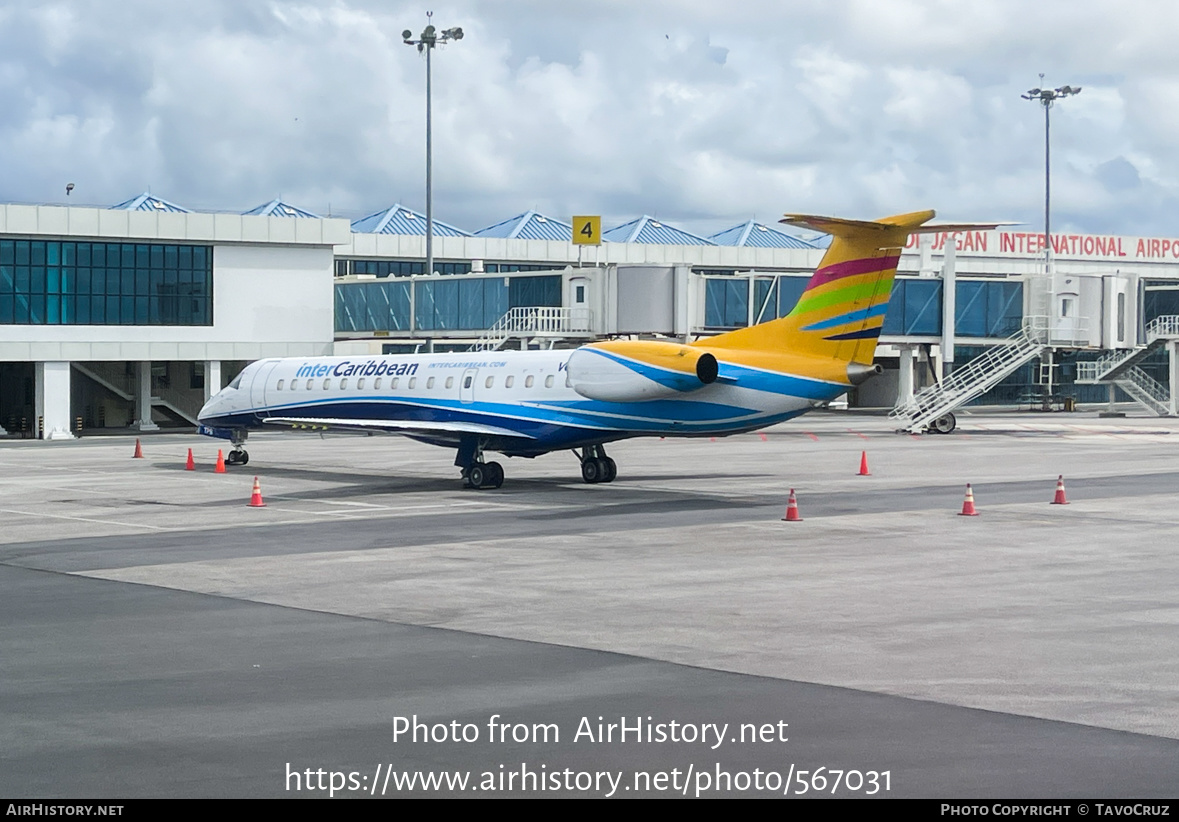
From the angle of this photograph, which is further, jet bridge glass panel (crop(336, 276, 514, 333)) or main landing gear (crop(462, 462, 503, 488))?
jet bridge glass panel (crop(336, 276, 514, 333))

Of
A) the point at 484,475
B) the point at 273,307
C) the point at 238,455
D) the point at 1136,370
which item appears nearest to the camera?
the point at 484,475

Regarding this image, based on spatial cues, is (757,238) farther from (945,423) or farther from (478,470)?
(478,470)

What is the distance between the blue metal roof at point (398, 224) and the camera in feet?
355

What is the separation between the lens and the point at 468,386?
3603 cm

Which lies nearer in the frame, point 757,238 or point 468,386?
point 468,386

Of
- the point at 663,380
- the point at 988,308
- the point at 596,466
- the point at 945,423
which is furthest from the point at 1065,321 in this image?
the point at 663,380

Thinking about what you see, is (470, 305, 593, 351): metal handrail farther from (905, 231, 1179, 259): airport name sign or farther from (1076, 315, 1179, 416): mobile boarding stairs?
(905, 231, 1179, 259): airport name sign

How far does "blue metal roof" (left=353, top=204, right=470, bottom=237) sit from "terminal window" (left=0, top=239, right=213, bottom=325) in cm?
3946

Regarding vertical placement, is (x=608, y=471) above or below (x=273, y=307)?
below

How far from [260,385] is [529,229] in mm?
75591

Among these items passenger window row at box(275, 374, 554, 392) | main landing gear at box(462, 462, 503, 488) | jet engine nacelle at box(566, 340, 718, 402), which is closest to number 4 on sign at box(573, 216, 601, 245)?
passenger window row at box(275, 374, 554, 392)

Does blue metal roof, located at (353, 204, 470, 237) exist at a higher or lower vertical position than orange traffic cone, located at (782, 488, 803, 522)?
higher

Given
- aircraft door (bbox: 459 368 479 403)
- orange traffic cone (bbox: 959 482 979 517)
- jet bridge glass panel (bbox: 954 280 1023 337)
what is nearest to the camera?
orange traffic cone (bbox: 959 482 979 517)

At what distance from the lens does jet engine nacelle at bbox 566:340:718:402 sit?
103 ft
